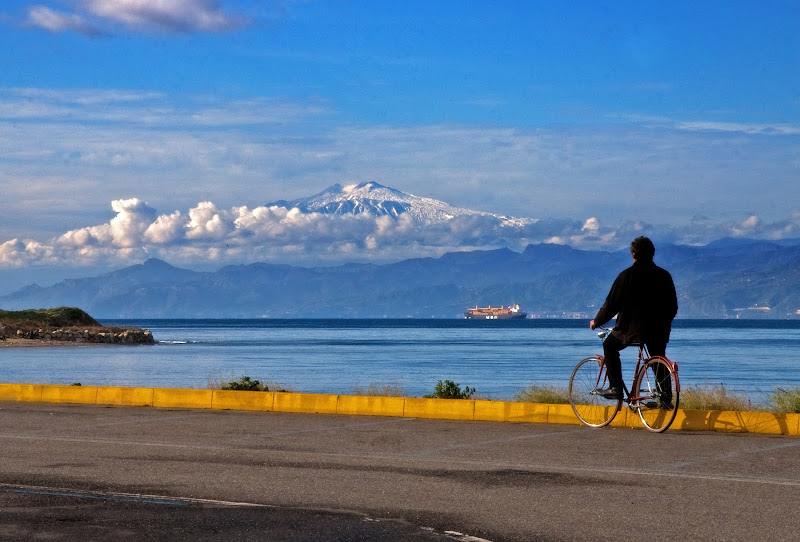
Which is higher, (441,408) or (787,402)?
(787,402)

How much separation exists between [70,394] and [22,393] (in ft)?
3.50

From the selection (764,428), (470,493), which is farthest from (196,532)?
(764,428)

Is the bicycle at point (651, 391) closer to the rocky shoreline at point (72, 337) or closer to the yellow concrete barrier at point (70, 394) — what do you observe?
the yellow concrete barrier at point (70, 394)

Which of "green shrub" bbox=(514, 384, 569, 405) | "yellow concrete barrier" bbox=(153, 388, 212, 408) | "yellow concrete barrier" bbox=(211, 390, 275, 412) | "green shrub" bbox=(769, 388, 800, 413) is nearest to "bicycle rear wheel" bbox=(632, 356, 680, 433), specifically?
"green shrub" bbox=(769, 388, 800, 413)

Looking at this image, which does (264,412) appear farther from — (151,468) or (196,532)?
(196,532)

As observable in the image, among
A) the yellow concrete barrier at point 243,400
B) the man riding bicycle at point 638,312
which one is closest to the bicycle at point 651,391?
the man riding bicycle at point 638,312

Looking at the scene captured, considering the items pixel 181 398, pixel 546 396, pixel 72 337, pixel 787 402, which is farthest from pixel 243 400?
pixel 72 337

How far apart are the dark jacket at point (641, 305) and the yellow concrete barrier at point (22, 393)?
1012cm

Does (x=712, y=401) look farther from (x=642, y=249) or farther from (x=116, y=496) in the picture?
(x=116, y=496)

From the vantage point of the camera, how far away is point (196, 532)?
6.81 metres

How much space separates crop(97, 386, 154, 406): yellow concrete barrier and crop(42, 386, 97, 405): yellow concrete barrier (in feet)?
0.81

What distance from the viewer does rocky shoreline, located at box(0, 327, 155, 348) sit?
3789 inches

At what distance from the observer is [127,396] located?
669 inches

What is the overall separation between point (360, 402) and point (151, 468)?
19.6 feet
